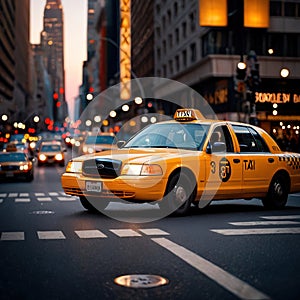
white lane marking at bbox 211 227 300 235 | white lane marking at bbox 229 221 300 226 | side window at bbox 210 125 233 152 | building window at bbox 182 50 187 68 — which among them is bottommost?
white lane marking at bbox 229 221 300 226

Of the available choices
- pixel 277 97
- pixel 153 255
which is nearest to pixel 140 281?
pixel 153 255

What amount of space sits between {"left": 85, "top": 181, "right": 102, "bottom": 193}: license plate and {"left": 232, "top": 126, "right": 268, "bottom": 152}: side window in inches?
129

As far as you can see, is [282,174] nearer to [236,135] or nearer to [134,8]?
[236,135]

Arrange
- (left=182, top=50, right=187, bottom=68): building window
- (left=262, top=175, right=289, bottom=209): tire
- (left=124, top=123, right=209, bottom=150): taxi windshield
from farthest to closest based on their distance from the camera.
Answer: (left=182, top=50, right=187, bottom=68): building window → (left=262, top=175, right=289, bottom=209): tire → (left=124, top=123, right=209, bottom=150): taxi windshield

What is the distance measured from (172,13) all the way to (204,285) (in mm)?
62472

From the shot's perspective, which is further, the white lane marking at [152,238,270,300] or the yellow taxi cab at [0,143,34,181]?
the yellow taxi cab at [0,143,34,181]

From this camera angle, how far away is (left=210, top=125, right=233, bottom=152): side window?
13305 millimetres

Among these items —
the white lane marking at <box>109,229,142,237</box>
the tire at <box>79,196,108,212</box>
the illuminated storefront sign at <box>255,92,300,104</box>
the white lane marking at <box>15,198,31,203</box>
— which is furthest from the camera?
the illuminated storefront sign at <box>255,92,300,104</box>

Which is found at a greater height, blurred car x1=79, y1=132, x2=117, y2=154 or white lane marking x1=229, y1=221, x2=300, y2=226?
blurred car x1=79, y1=132, x2=117, y2=154

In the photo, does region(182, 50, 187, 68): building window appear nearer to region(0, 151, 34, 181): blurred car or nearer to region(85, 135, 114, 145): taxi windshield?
region(85, 135, 114, 145): taxi windshield

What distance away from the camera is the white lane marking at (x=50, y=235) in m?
9.59

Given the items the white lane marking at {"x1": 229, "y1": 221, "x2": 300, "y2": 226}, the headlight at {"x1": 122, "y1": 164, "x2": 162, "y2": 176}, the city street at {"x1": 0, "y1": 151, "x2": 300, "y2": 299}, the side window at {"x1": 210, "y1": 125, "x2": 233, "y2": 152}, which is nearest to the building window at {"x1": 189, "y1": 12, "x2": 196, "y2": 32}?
the side window at {"x1": 210, "y1": 125, "x2": 233, "y2": 152}

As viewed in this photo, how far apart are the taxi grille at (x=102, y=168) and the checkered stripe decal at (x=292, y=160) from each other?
4.15 metres

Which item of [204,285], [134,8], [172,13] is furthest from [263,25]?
[134,8]
